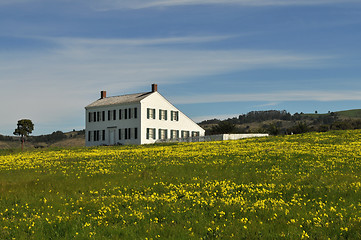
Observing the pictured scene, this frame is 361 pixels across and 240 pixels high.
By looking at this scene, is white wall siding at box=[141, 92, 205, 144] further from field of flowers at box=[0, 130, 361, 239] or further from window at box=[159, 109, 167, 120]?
field of flowers at box=[0, 130, 361, 239]

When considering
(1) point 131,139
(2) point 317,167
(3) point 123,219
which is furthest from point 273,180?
(1) point 131,139

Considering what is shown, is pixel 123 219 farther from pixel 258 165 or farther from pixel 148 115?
pixel 148 115

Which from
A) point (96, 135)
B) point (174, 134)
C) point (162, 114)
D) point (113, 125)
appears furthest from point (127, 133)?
point (174, 134)

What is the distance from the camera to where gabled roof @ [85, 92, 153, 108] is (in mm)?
66125

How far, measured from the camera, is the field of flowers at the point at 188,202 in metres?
11.5

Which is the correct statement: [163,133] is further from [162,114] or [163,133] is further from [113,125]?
[113,125]

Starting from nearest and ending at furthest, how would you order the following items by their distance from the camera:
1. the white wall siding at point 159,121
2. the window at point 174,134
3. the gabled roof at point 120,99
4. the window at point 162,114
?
1. the white wall siding at point 159,121
2. the gabled roof at point 120,99
3. the window at point 162,114
4. the window at point 174,134

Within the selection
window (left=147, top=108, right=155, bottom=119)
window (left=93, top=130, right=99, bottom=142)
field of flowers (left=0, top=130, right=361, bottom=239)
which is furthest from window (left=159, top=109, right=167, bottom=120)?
field of flowers (left=0, top=130, right=361, bottom=239)

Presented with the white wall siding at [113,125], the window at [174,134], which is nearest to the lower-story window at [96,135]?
the white wall siding at [113,125]

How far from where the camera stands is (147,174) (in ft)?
69.9

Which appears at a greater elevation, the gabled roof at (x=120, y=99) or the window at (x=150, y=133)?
the gabled roof at (x=120, y=99)

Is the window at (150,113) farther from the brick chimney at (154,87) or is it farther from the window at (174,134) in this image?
the window at (174,134)

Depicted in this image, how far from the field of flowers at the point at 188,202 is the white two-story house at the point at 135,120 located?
39114 mm

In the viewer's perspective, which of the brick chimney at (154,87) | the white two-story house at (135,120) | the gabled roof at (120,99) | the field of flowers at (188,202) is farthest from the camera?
the brick chimney at (154,87)
